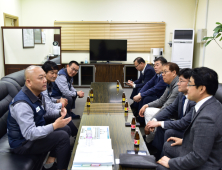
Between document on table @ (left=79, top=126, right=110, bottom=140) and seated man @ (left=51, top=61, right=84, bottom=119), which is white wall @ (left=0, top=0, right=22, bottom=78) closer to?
seated man @ (left=51, top=61, right=84, bottom=119)

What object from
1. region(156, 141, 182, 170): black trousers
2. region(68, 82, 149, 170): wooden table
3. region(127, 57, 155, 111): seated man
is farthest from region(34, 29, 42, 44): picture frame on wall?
region(156, 141, 182, 170): black trousers

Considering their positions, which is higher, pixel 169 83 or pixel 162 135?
pixel 169 83

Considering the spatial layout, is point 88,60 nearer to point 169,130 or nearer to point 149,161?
point 169,130

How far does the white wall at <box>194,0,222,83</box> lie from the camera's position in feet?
18.5

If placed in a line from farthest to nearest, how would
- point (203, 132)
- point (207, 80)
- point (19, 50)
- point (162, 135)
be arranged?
point (19, 50)
point (162, 135)
point (207, 80)
point (203, 132)

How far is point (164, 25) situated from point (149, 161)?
638 centimetres

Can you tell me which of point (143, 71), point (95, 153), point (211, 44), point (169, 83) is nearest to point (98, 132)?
point (95, 153)

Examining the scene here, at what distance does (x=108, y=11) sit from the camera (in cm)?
709

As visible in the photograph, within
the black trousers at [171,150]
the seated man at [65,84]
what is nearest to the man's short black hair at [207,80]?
the black trousers at [171,150]

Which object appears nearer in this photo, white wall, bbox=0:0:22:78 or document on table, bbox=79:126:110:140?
document on table, bbox=79:126:110:140

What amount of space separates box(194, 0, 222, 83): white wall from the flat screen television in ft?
7.72

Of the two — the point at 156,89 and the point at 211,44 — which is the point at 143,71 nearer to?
the point at 156,89

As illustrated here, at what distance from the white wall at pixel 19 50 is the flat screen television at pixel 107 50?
1632mm

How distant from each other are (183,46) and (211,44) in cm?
89
